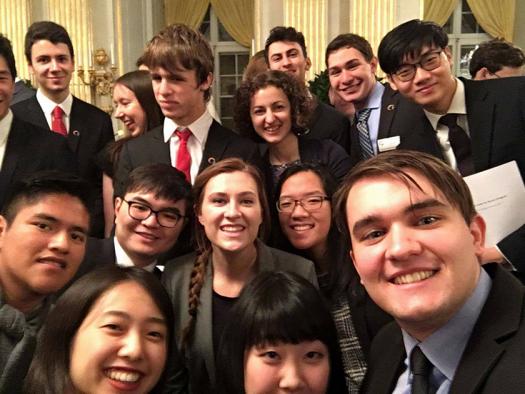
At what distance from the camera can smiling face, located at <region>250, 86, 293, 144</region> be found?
10.5 feet

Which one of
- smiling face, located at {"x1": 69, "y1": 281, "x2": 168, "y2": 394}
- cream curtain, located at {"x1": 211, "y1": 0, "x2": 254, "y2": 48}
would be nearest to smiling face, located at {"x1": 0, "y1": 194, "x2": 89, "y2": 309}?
smiling face, located at {"x1": 69, "y1": 281, "x2": 168, "y2": 394}

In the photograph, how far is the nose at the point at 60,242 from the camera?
2.18 metres

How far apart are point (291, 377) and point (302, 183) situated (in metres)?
1.08

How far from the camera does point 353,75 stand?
3807 millimetres

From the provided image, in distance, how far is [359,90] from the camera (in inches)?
150

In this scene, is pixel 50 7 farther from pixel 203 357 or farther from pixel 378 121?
pixel 203 357

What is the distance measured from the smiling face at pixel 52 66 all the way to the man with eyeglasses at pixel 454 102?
7.41 feet

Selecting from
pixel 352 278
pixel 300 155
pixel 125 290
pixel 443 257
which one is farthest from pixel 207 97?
pixel 443 257

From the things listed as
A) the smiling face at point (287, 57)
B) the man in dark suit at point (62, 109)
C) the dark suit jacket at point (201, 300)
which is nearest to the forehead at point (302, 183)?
the dark suit jacket at point (201, 300)

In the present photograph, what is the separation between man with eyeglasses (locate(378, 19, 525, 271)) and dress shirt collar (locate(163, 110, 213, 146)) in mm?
898

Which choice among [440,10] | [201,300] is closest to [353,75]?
[201,300]

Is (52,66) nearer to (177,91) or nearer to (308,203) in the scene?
(177,91)

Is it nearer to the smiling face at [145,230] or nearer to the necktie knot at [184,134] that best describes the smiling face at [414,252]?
the smiling face at [145,230]

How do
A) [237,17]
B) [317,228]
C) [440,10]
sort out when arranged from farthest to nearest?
[237,17]
[440,10]
[317,228]
